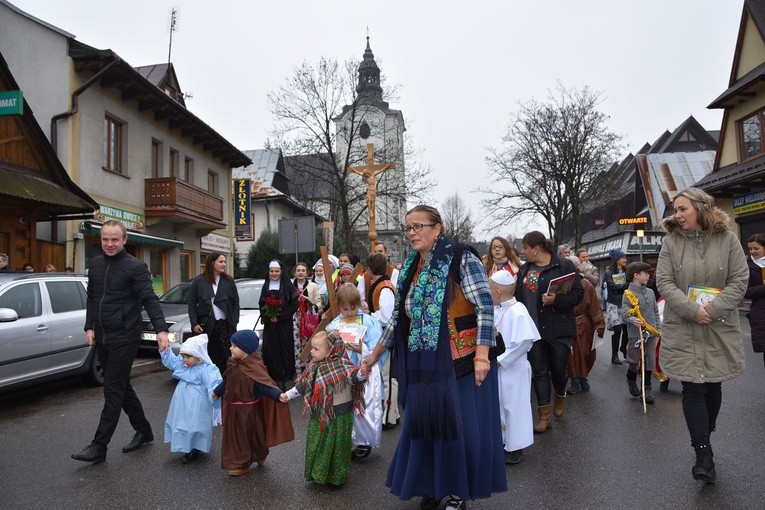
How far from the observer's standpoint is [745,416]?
20.1 feet

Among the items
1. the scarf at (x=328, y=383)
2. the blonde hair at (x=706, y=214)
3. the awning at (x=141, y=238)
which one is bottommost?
the scarf at (x=328, y=383)

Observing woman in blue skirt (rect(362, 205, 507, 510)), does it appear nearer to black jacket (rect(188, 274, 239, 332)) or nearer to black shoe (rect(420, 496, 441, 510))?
black shoe (rect(420, 496, 441, 510))

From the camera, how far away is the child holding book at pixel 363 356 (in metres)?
4.85

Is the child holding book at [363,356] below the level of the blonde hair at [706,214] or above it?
below

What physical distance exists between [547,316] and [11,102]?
348 inches

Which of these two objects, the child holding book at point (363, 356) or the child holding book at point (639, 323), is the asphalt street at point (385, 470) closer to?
the child holding book at point (363, 356)

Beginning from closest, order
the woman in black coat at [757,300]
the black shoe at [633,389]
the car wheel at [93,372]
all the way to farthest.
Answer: the woman in black coat at [757,300] < the black shoe at [633,389] < the car wheel at [93,372]

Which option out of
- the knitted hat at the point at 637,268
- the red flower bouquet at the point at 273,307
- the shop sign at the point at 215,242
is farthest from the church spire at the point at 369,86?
the knitted hat at the point at 637,268

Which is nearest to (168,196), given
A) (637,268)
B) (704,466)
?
(637,268)

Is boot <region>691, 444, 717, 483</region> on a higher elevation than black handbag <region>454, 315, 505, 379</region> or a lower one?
lower

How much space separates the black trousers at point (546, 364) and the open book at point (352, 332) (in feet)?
5.72

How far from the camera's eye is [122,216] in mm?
17328

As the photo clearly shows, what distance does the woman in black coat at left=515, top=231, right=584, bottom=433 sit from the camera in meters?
5.62

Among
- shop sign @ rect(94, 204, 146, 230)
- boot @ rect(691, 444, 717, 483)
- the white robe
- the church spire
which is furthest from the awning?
the church spire
